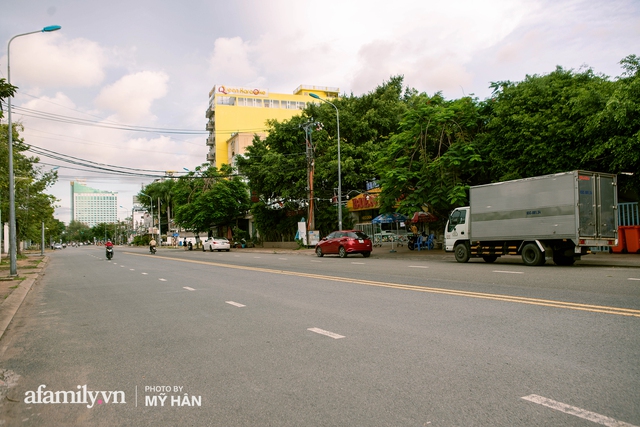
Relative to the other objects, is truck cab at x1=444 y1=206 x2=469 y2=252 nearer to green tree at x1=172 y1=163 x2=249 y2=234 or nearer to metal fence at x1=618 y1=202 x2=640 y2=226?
metal fence at x1=618 y1=202 x2=640 y2=226

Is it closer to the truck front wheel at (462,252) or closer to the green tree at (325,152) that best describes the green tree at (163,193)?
the green tree at (325,152)

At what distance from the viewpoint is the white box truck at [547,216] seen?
52.2ft

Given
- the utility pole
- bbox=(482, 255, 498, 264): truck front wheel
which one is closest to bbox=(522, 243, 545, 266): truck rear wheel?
bbox=(482, 255, 498, 264): truck front wheel

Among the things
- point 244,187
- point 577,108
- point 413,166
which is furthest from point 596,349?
point 244,187

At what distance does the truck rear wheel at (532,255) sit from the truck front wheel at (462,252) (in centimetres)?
297

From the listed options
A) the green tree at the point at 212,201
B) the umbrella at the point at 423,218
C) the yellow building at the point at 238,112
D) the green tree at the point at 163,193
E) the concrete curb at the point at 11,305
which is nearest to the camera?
the concrete curb at the point at 11,305

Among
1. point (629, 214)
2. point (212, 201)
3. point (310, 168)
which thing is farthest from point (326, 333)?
point (212, 201)

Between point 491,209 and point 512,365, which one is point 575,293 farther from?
point 491,209

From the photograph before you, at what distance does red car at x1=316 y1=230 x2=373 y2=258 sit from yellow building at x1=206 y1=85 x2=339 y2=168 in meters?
51.1

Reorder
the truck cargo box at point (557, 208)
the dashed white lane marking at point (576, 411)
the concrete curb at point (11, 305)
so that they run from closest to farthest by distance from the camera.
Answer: the dashed white lane marking at point (576, 411), the concrete curb at point (11, 305), the truck cargo box at point (557, 208)

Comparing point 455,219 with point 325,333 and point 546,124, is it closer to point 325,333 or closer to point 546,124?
point 546,124

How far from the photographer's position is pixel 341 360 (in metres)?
5.25

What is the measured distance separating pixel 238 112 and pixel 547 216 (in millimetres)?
68549

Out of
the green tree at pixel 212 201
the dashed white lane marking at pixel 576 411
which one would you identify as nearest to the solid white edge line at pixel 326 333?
the dashed white lane marking at pixel 576 411
